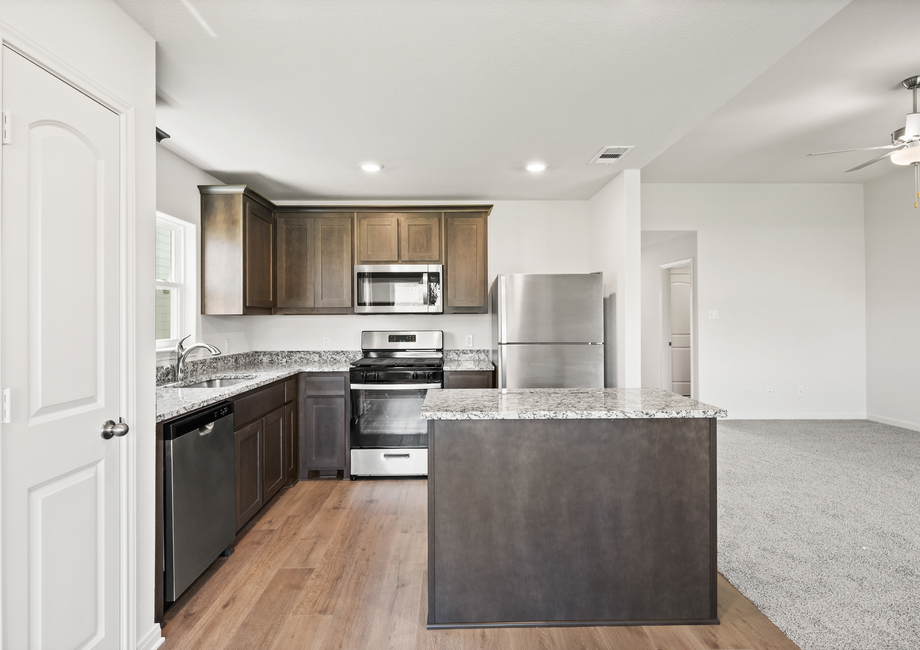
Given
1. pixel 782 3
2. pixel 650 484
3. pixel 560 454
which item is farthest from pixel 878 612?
pixel 782 3

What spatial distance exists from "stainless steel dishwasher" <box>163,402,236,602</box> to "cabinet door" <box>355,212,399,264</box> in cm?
196

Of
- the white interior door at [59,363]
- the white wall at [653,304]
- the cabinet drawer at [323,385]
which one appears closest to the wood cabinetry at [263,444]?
the cabinet drawer at [323,385]

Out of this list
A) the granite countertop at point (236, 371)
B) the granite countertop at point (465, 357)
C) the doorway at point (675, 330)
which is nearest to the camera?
the granite countertop at point (236, 371)

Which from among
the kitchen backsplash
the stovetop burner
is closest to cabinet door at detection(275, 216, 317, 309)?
the stovetop burner

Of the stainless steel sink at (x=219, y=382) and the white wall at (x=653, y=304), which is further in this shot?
the white wall at (x=653, y=304)

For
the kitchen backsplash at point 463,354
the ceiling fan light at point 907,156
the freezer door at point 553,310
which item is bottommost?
the kitchen backsplash at point 463,354

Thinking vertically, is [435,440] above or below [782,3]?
below

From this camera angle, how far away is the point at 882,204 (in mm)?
5152

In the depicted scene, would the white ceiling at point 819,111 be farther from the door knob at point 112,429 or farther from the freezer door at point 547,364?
the door knob at point 112,429

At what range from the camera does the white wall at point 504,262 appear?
450cm

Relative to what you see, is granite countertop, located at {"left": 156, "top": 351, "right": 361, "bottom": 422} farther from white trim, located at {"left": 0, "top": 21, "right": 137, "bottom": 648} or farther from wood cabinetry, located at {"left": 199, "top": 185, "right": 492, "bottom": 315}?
wood cabinetry, located at {"left": 199, "top": 185, "right": 492, "bottom": 315}

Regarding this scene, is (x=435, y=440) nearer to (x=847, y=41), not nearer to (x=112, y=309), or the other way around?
(x=112, y=309)

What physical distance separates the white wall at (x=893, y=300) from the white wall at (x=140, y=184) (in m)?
6.41

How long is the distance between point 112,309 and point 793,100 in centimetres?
400
